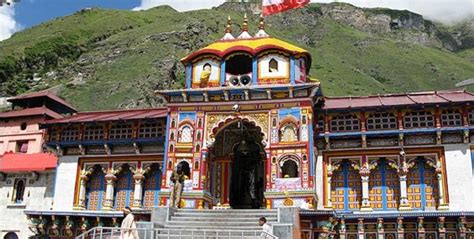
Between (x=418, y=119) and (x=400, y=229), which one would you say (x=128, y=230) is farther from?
(x=418, y=119)

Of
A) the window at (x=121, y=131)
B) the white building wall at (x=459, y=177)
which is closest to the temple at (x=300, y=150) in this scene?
the white building wall at (x=459, y=177)

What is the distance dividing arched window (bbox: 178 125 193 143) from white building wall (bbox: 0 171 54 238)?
→ 9352mm

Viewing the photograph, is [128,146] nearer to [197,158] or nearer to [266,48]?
[197,158]

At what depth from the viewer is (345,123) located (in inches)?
982

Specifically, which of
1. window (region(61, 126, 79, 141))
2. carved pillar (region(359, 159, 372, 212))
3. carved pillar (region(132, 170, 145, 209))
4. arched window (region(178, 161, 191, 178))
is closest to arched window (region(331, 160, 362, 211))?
carved pillar (region(359, 159, 372, 212))

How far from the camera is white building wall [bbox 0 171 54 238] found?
2928 cm

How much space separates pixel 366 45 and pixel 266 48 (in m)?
101

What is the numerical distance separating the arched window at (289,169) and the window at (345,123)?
2965 mm

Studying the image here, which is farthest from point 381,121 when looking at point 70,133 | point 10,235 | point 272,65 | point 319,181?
point 10,235

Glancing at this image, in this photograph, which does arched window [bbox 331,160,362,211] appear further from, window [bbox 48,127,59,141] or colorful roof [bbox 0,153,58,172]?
colorful roof [bbox 0,153,58,172]

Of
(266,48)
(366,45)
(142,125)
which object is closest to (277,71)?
(266,48)

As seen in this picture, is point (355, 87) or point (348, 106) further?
point (355, 87)

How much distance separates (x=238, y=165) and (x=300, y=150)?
16.4 ft

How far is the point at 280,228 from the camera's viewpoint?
1830 cm
